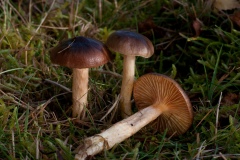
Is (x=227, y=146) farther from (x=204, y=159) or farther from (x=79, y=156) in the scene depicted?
(x=79, y=156)

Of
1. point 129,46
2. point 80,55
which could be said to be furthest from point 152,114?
point 80,55

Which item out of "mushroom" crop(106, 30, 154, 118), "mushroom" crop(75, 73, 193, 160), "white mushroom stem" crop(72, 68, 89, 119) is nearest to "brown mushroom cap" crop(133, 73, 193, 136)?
"mushroom" crop(75, 73, 193, 160)

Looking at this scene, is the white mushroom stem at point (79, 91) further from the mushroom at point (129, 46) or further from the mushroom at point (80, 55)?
the mushroom at point (129, 46)

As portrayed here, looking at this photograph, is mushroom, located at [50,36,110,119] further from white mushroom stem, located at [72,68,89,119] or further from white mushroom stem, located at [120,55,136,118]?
white mushroom stem, located at [120,55,136,118]

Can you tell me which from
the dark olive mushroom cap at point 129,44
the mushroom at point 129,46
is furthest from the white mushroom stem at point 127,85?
the dark olive mushroom cap at point 129,44

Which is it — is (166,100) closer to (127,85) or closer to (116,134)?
(127,85)

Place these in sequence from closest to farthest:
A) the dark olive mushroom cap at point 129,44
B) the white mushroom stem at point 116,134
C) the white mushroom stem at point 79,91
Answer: the white mushroom stem at point 116,134 < the dark olive mushroom cap at point 129,44 < the white mushroom stem at point 79,91
